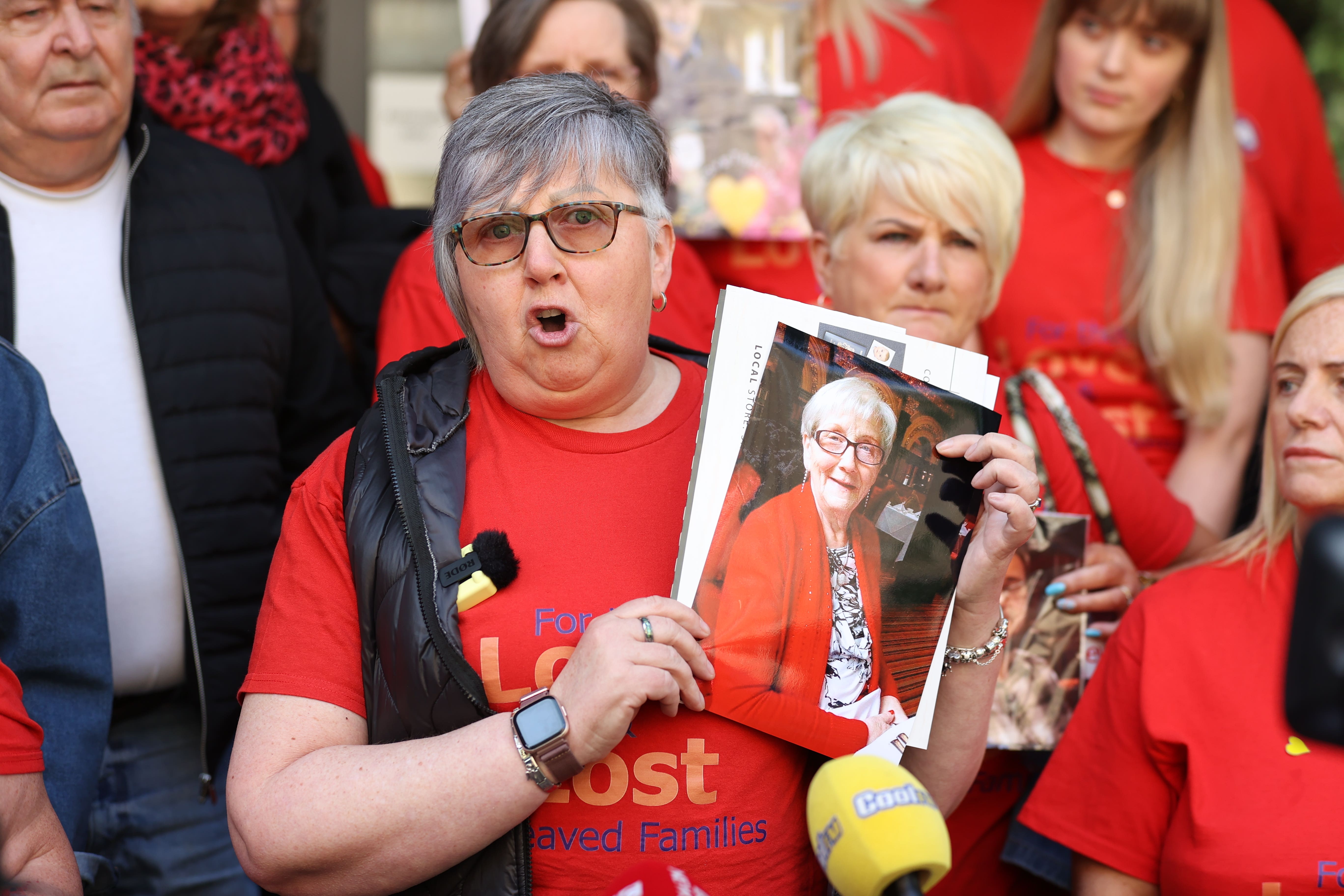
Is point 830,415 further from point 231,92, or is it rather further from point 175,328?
point 231,92

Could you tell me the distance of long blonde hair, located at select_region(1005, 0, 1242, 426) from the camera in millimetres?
3633

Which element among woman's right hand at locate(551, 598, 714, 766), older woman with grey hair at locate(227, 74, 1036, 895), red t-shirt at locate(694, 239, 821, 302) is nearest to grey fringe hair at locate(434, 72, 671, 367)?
older woman with grey hair at locate(227, 74, 1036, 895)

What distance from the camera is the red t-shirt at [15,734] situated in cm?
200

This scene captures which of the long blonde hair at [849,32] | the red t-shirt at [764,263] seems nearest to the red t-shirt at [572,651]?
the red t-shirt at [764,263]

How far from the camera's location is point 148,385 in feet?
9.62

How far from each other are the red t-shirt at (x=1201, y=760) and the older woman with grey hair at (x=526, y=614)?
19.1 inches

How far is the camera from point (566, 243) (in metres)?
2.15

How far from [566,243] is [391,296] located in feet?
4.04

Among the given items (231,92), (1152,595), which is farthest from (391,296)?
(1152,595)

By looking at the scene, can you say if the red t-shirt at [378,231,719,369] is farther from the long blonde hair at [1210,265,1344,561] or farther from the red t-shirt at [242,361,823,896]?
the long blonde hair at [1210,265,1344,561]

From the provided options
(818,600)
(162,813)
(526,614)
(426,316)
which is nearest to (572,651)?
(526,614)

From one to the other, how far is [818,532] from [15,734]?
139 centimetres

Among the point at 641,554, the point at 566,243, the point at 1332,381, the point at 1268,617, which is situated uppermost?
the point at 566,243

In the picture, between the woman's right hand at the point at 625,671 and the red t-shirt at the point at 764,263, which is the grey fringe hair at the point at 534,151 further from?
the red t-shirt at the point at 764,263
